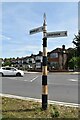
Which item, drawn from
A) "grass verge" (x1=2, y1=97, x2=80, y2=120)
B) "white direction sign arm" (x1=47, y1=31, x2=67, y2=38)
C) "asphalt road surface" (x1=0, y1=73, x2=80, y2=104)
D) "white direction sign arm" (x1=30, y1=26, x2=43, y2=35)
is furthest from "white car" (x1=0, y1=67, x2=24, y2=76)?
"white direction sign arm" (x1=47, y1=31, x2=67, y2=38)

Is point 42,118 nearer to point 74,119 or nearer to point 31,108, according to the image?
point 74,119

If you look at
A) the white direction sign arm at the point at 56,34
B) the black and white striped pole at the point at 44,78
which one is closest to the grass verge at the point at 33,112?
the black and white striped pole at the point at 44,78

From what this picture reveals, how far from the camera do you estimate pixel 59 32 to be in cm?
784

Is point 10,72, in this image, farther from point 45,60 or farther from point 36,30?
point 45,60

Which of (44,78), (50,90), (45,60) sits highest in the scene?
(45,60)

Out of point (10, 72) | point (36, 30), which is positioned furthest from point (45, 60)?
point (10, 72)

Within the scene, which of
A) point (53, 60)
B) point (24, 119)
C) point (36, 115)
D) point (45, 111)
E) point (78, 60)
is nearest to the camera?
point (24, 119)

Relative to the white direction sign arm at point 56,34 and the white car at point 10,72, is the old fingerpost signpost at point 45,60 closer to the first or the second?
the white direction sign arm at point 56,34

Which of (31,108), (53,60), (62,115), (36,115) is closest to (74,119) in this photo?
(62,115)

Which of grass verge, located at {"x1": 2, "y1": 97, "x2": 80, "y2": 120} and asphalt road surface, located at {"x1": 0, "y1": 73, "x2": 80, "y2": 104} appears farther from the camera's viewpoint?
asphalt road surface, located at {"x1": 0, "y1": 73, "x2": 80, "y2": 104}

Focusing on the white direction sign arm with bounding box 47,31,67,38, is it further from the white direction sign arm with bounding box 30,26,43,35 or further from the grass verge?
the grass verge

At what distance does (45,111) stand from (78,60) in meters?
65.4

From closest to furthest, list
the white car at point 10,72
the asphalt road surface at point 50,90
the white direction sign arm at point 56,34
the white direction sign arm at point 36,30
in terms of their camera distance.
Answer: the white direction sign arm at point 56,34 → the white direction sign arm at point 36,30 → the asphalt road surface at point 50,90 → the white car at point 10,72

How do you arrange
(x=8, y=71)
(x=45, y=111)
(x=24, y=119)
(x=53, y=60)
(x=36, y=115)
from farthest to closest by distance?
(x=53, y=60) < (x=8, y=71) < (x=45, y=111) < (x=36, y=115) < (x=24, y=119)
